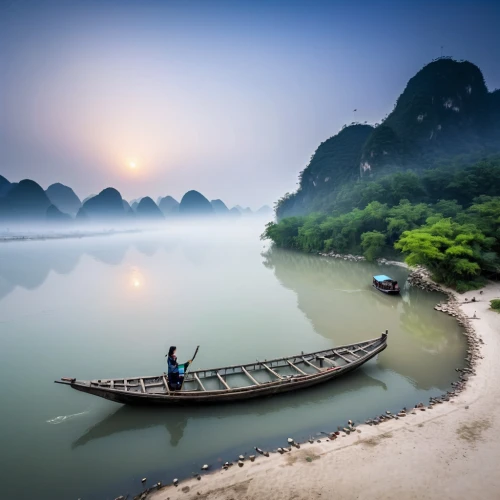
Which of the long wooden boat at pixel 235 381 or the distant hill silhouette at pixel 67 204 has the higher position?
the distant hill silhouette at pixel 67 204

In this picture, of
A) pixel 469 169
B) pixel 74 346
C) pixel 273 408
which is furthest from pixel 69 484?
pixel 469 169

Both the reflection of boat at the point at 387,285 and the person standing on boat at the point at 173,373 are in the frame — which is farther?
the reflection of boat at the point at 387,285

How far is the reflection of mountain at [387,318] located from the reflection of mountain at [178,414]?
3883 mm

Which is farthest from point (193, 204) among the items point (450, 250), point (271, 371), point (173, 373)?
point (173, 373)

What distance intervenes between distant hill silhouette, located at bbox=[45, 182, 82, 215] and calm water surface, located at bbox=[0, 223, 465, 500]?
5935 inches

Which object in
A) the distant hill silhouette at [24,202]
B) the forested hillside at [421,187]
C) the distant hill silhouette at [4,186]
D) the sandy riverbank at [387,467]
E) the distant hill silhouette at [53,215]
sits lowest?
the sandy riverbank at [387,467]

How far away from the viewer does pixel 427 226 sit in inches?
957

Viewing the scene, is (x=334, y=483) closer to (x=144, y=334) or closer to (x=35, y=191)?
(x=144, y=334)

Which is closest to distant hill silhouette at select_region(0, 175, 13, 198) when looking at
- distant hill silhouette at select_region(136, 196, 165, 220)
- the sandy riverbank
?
distant hill silhouette at select_region(136, 196, 165, 220)

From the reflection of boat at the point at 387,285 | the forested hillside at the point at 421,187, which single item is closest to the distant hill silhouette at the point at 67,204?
the forested hillside at the point at 421,187

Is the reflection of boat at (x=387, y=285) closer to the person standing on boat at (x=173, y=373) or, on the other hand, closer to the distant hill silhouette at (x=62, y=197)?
the person standing on boat at (x=173, y=373)

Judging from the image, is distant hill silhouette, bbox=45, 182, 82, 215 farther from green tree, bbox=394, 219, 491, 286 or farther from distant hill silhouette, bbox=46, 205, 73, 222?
green tree, bbox=394, 219, 491, 286

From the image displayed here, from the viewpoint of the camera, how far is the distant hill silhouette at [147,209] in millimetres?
159625

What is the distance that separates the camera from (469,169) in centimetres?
3872
